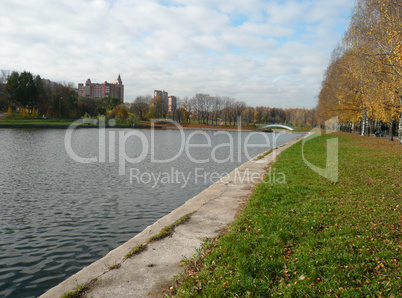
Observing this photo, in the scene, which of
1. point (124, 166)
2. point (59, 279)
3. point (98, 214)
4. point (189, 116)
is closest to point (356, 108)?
point (124, 166)

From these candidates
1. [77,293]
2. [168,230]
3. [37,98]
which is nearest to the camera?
[77,293]

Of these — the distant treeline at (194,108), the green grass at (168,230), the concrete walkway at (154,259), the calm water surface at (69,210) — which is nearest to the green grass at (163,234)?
the green grass at (168,230)

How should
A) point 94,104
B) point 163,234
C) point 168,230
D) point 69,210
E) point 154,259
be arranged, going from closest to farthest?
point 154,259, point 163,234, point 168,230, point 69,210, point 94,104

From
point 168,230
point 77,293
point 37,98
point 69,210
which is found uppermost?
point 37,98

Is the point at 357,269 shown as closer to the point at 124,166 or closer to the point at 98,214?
the point at 98,214

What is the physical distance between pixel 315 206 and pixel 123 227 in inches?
230

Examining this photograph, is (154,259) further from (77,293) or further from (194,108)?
(194,108)

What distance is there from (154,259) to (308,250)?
117 inches

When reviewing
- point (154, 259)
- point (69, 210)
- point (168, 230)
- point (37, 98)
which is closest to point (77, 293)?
point (154, 259)

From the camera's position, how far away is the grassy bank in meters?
4.43

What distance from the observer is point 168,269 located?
5.29m

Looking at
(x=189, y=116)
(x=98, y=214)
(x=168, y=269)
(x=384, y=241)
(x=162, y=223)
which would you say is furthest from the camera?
(x=189, y=116)

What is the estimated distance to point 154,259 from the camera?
570cm

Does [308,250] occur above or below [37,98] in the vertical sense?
below
